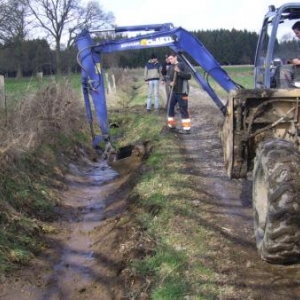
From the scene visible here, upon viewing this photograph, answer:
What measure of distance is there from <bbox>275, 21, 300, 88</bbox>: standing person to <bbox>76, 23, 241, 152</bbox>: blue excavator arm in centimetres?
239

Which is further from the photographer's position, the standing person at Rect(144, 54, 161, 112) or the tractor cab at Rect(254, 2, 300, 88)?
the standing person at Rect(144, 54, 161, 112)

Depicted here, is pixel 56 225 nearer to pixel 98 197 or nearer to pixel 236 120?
pixel 98 197

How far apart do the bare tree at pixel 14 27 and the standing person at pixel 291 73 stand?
1408 inches

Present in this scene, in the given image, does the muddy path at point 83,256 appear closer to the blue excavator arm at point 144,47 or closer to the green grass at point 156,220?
the green grass at point 156,220

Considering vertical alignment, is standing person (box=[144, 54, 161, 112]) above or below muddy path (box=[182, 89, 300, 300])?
above

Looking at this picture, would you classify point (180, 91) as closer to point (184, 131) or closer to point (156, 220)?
point (184, 131)

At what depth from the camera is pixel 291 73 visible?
6.22 m

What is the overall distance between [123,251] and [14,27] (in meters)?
42.9

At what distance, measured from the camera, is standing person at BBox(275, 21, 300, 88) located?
241 inches

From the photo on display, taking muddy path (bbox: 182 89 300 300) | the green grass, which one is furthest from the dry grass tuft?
muddy path (bbox: 182 89 300 300)

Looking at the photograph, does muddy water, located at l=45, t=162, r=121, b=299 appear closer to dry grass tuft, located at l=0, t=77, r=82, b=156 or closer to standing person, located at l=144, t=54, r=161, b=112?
dry grass tuft, located at l=0, t=77, r=82, b=156

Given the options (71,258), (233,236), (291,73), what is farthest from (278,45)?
(71,258)

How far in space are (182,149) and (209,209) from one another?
4.06 metres

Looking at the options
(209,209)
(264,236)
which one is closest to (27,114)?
(209,209)
